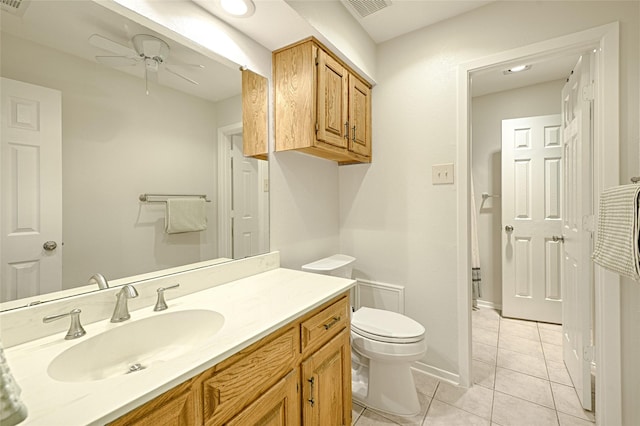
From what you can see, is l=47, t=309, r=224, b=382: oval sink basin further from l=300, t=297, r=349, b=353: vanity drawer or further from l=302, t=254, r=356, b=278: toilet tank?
l=302, t=254, r=356, b=278: toilet tank

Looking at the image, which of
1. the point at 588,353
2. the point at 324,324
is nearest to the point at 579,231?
the point at 588,353

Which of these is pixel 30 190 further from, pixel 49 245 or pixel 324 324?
pixel 324 324

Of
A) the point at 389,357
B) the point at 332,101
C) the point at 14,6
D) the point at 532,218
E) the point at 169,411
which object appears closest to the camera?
the point at 169,411

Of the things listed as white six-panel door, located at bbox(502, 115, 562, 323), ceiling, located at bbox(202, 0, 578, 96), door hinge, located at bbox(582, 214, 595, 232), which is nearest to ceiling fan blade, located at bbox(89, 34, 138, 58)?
ceiling, located at bbox(202, 0, 578, 96)

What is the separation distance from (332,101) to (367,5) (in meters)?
0.65

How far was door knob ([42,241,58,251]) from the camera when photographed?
2.88 ft

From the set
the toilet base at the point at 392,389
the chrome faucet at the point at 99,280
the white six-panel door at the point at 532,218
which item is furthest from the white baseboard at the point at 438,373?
the chrome faucet at the point at 99,280

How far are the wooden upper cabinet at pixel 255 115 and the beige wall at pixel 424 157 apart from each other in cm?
88

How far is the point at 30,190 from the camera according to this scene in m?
0.84

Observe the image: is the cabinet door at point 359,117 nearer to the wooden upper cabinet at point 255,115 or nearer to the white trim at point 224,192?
the wooden upper cabinet at point 255,115

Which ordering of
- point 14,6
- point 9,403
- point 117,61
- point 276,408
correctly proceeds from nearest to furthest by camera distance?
point 9,403
point 14,6
point 276,408
point 117,61

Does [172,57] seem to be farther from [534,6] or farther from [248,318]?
[534,6]

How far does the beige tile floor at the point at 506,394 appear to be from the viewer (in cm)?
150

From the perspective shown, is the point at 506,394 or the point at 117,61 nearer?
the point at 117,61
